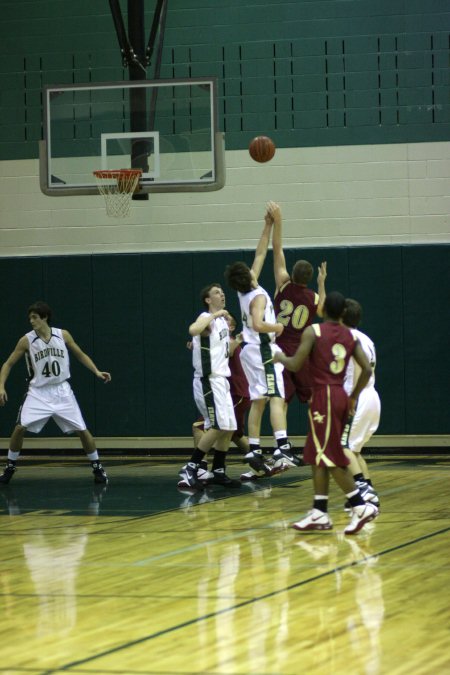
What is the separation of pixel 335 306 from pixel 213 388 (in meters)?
2.93

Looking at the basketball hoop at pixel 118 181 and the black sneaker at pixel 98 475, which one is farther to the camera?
the basketball hoop at pixel 118 181

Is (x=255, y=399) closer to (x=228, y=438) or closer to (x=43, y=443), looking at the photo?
(x=228, y=438)

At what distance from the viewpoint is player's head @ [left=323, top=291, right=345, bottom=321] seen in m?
8.24

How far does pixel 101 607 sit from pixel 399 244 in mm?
9823

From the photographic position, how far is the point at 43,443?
1594cm

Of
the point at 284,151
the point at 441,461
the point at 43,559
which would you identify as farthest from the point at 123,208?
the point at 43,559

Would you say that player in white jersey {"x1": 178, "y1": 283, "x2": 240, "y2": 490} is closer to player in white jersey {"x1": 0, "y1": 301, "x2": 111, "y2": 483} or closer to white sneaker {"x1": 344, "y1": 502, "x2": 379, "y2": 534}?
player in white jersey {"x1": 0, "y1": 301, "x2": 111, "y2": 483}

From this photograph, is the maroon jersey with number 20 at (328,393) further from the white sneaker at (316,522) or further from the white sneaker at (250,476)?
the white sneaker at (250,476)

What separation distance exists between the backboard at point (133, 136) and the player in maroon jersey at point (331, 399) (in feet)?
15.8

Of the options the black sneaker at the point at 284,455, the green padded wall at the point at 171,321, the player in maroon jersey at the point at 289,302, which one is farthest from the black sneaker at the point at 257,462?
the green padded wall at the point at 171,321

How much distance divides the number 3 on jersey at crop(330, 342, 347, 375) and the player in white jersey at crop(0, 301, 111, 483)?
163 inches

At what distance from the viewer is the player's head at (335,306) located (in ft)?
27.0

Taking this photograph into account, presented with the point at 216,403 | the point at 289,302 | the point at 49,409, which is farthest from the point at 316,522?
the point at 49,409

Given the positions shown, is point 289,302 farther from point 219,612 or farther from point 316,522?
point 219,612
